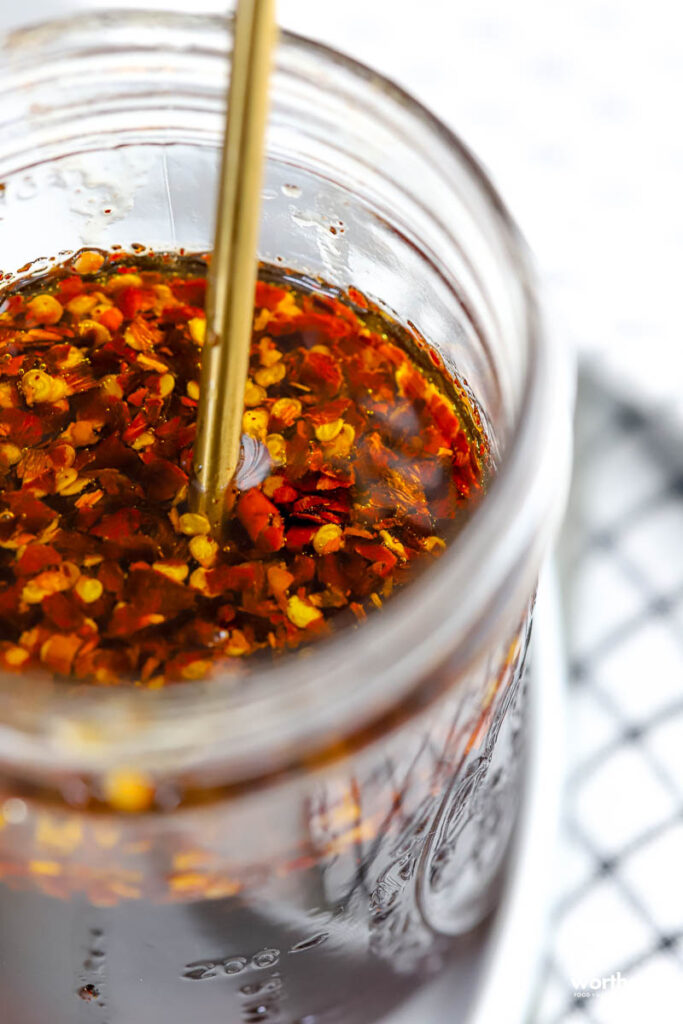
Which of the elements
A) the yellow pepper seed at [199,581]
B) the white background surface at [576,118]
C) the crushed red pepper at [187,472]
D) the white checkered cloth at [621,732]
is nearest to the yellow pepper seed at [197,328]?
the crushed red pepper at [187,472]

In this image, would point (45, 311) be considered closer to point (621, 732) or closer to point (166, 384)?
point (166, 384)

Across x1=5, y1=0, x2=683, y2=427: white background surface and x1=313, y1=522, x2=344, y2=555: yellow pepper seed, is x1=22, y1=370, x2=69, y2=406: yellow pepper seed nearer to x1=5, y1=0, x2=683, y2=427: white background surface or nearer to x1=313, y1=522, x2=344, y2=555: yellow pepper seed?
x1=313, y1=522, x2=344, y2=555: yellow pepper seed

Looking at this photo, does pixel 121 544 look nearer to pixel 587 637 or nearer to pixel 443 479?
pixel 443 479

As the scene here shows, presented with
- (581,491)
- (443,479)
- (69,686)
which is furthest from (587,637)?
(69,686)

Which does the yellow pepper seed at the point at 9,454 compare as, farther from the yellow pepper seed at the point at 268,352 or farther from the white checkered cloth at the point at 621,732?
the white checkered cloth at the point at 621,732

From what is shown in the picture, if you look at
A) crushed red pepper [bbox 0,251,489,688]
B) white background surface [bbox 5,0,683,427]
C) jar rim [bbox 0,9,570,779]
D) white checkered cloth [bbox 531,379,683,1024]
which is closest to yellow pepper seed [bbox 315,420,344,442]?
crushed red pepper [bbox 0,251,489,688]

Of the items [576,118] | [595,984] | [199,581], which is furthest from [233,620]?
[576,118]
